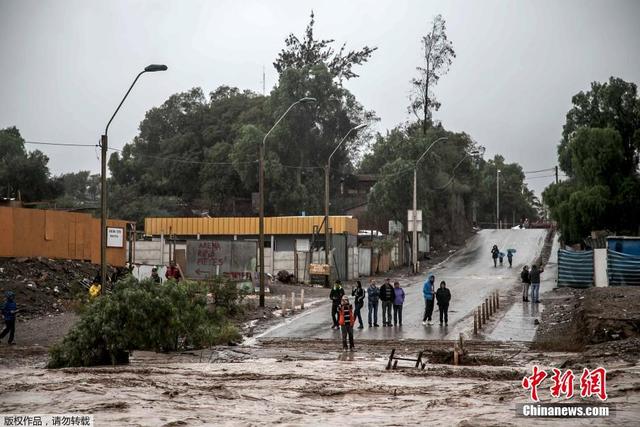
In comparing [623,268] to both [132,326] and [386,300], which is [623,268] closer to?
[386,300]

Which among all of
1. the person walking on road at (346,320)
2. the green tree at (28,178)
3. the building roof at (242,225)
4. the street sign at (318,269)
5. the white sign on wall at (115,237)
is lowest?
the person walking on road at (346,320)

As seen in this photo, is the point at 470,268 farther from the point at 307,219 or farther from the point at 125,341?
the point at 125,341

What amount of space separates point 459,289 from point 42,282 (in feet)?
72.2

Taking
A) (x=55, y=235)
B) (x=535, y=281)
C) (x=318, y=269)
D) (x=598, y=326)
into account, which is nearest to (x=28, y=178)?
(x=318, y=269)

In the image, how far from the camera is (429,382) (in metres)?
18.0

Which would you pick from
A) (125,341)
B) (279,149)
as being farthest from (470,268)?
(125,341)

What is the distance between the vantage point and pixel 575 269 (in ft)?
154

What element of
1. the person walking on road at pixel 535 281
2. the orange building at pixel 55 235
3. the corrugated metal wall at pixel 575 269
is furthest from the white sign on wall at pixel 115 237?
the corrugated metal wall at pixel 575 269

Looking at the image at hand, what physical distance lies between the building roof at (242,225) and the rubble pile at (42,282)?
2038 cm

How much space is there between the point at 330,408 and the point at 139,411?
3152 millimetres

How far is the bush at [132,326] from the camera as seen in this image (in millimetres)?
21844

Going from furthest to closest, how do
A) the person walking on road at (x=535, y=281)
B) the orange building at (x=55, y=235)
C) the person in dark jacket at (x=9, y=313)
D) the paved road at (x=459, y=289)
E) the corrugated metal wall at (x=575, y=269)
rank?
the corrugated metal wall at (x=575, y=269), the person walking on road at (x=535, y=281), the orange building at (x=55, y=235), the paved road at (x=459, y=289), the person in dark jacket at (x=9, y=313)

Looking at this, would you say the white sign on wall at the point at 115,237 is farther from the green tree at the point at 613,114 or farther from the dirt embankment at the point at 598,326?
the green tree at the point at 613,114

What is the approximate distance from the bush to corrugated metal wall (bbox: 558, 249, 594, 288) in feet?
87.4
